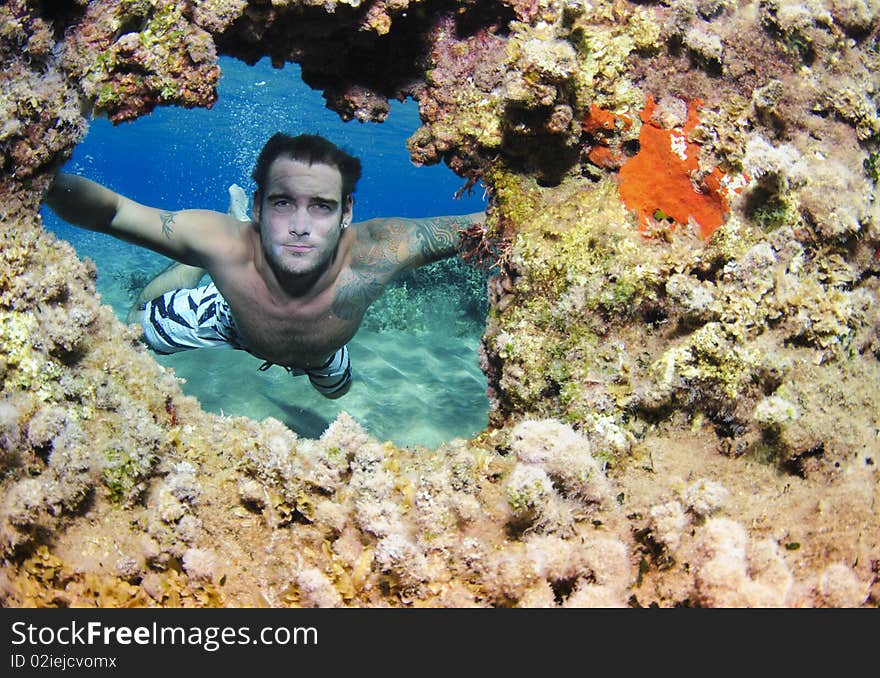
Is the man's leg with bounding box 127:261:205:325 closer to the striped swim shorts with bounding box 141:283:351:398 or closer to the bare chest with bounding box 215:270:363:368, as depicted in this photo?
the striped swim shorts with bounding box 141:283:351:398

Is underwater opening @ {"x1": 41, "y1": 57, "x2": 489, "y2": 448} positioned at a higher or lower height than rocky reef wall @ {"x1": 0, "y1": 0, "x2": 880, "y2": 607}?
higher

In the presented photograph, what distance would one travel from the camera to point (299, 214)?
4215mm

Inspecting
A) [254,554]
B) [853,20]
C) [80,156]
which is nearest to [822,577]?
[254,554]

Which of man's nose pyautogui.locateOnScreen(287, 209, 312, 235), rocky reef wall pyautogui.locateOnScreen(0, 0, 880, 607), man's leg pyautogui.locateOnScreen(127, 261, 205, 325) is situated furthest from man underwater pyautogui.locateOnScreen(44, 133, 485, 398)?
man's leg pyautogui.locateOnScreen(127, 261, 205, 325)

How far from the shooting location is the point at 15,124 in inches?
104

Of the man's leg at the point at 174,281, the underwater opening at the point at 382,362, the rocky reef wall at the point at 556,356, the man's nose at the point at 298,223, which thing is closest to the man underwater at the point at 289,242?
the man's nose at the point at 298,223

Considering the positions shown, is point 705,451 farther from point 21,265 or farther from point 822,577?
point 21,265

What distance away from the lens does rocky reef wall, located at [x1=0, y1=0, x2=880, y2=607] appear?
1.98 m

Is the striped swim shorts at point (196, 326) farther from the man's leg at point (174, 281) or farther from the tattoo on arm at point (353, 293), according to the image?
the tattoo on arm at point (353, 293)

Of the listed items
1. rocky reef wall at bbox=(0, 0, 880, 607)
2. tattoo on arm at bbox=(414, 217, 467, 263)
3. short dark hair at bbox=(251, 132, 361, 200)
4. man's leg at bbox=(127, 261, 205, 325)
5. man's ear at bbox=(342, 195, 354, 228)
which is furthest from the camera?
man's leg at bbox=(127, 261, 205, 325)

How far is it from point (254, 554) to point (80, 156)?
291ft

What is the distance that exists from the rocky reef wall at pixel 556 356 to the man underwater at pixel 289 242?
0.80 metres

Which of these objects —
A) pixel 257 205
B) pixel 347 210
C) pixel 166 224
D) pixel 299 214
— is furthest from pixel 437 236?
pixel 166 224

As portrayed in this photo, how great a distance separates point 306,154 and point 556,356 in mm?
2657
